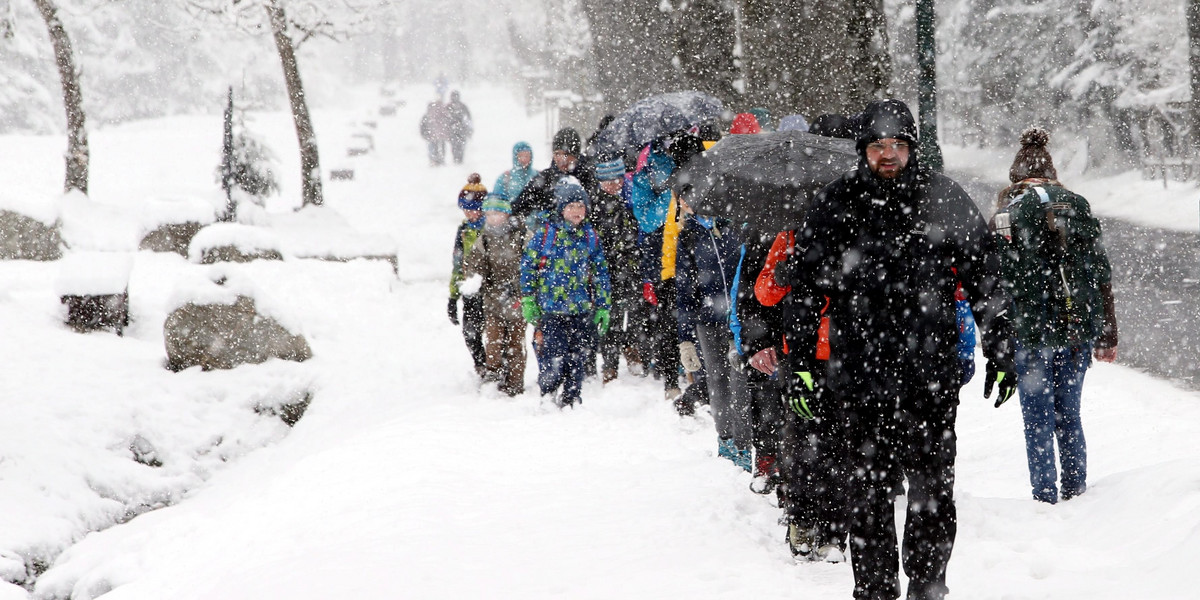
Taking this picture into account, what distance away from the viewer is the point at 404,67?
82000 millimetres

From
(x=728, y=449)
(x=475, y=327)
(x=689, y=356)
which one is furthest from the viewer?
(x=475, y=327)

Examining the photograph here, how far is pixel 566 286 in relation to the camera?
871 centimetres

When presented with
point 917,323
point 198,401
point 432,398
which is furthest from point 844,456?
point 198,401

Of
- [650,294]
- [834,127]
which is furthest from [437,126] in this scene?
[834,127]

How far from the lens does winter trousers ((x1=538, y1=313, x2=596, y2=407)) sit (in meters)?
8.86

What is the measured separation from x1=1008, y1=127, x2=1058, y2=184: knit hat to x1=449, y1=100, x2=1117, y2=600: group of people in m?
0.01

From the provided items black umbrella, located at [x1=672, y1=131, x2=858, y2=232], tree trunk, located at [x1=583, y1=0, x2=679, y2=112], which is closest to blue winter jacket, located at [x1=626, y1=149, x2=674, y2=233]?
black umbrella, located at [x1=672, y1=131, x2=858, y2=232]

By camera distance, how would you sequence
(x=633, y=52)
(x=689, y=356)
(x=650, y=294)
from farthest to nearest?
(x=633, y=52) < (x=650, y=294) < (x=689, y=356)

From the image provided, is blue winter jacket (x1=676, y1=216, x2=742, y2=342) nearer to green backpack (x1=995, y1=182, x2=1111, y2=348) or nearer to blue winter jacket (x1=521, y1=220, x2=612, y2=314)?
green backpack (x1=995, y1=182, x2=1111, y2=348)

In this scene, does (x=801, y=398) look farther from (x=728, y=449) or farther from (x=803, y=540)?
(x=728, y=449)

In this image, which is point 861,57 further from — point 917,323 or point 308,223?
point 308,223

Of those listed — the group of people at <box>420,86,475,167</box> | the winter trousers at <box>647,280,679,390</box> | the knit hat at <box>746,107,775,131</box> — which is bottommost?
the winter trousers at <box>647,280,679,390</box>

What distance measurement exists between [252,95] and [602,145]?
47.8m

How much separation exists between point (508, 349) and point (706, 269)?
3594 mm
